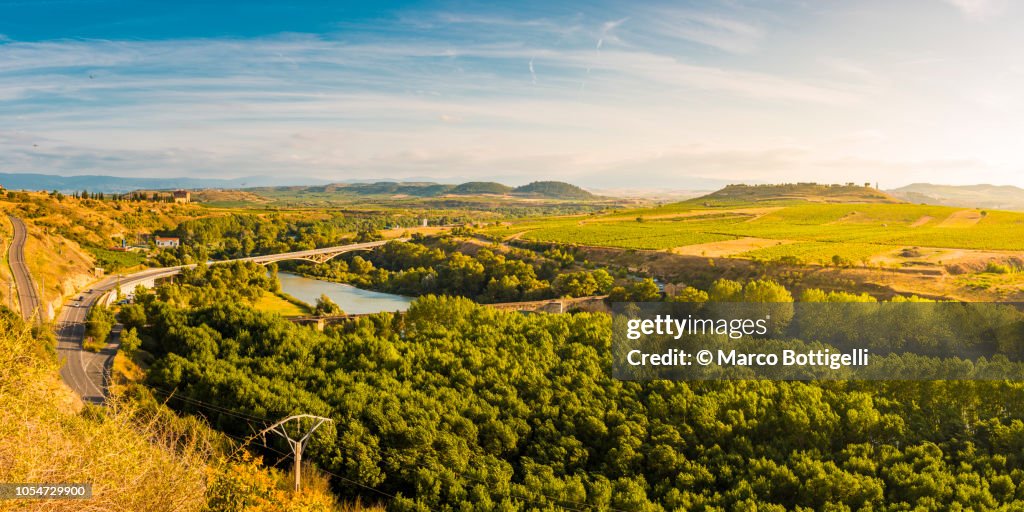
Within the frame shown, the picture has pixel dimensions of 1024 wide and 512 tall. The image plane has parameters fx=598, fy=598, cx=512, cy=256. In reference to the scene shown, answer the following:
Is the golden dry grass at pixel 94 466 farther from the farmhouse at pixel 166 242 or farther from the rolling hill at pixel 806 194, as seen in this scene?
the rolling hill at pixel 806 194

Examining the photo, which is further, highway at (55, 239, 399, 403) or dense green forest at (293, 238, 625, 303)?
dense green forest at (293, 238, 625, 303)

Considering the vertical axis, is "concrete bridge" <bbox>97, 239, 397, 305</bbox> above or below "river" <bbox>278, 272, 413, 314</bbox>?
above

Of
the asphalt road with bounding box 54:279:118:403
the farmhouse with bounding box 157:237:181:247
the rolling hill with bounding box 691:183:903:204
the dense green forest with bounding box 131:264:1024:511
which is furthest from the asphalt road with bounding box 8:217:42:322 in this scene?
the rolling hill with bounding box 691:183:903:204

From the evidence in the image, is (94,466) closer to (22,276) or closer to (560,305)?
(560,305)

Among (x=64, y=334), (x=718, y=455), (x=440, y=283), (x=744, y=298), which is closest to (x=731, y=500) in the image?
(x=718, y=455)

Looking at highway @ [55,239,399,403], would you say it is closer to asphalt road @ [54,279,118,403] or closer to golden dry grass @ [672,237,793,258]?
asphalt road @ [54,279,118,403]

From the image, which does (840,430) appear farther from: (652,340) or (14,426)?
(14,426)
